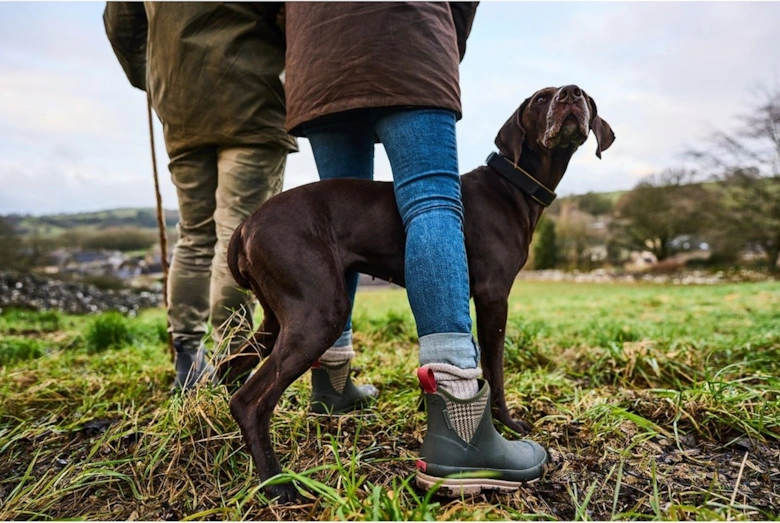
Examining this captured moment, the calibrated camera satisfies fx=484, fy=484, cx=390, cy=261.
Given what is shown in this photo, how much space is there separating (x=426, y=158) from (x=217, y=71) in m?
1.21

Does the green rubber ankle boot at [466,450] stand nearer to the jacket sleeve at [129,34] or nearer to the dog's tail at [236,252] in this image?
the dog's tail at [236,252]

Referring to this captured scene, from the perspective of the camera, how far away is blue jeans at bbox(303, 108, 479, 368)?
1.56 metres

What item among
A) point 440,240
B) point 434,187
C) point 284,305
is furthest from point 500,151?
point 284,305

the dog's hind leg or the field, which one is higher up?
the dog's hind leg

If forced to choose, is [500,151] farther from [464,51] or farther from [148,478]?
[148,478]

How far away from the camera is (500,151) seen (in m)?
2.12

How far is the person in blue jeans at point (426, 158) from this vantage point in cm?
151

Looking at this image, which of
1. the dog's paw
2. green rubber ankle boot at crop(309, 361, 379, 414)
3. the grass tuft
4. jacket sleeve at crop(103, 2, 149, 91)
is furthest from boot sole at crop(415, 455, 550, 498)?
the grass tuft

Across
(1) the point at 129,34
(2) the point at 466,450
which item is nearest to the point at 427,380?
(2) the point at 466,450

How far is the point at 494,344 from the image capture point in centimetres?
189

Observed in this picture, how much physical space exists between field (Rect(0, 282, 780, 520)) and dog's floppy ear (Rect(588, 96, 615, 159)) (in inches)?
44.0

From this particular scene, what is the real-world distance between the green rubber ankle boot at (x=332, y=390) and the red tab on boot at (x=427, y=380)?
71cm

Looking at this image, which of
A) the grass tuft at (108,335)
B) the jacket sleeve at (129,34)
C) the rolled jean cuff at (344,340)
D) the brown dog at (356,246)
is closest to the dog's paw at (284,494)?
the brown dog at (356,246)

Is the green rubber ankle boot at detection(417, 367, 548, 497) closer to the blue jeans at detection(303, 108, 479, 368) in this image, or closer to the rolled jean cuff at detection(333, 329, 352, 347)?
the blue jeans at detection(303, 108, 479, 368)
